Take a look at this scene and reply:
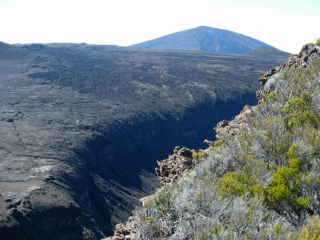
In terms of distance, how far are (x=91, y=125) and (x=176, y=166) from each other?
43977 millimetres

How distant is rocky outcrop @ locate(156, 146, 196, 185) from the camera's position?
46.8 feet

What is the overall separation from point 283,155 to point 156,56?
107 m

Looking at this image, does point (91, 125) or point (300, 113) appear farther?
point (91, 125)

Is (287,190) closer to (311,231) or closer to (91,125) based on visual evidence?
(311,231)

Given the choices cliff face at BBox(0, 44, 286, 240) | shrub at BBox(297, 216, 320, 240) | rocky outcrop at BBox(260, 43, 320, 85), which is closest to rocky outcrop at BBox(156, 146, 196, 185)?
rocky outcrop at BBox(260, 43, 320, 85)

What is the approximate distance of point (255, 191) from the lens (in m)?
9.30

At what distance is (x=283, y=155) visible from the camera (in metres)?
10.7

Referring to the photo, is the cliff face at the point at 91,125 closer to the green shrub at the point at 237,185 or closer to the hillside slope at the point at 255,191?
the hillside slope at the point at 255,191

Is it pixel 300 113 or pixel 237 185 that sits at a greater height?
pixel 300 113

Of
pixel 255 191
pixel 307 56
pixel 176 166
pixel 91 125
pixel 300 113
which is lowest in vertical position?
pixel 91 125

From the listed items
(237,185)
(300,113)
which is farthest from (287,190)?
(300,113)

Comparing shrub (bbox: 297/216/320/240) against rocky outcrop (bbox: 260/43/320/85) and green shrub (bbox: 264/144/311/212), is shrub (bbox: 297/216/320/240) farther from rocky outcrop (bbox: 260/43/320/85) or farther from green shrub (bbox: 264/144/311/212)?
rocky outcrop (bbox: 260/43/320/85)

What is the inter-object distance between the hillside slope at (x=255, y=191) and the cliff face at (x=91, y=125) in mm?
22228

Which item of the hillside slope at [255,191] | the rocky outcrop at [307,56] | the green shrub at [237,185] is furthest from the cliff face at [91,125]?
the green shrub at [237,185]
